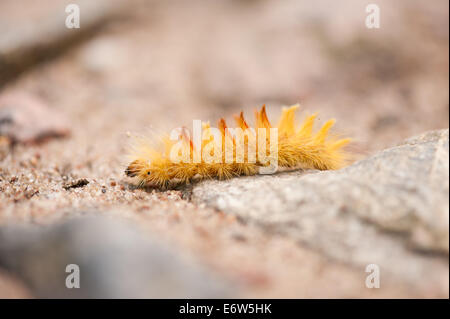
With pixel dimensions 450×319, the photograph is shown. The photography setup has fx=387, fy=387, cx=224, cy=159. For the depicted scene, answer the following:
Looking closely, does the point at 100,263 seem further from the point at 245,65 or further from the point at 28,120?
the point at 245,65

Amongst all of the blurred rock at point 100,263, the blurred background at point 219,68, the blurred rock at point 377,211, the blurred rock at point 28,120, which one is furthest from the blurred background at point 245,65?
the blurred rock at point 100,263

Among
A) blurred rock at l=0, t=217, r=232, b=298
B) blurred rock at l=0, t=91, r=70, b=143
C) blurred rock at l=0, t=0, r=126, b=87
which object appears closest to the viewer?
blurred rock at l=0, t=217, r=232, b=298

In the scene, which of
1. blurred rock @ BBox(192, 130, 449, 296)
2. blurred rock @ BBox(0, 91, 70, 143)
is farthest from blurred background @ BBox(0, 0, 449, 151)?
blurred rock @ BBox(192, 130, 449, 296)

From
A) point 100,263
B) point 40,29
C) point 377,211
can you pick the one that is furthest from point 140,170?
point 40,29

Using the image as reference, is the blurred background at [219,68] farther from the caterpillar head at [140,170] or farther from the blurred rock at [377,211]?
the blurred rock at [377,211]

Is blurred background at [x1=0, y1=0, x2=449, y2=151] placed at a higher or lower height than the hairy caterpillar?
higher

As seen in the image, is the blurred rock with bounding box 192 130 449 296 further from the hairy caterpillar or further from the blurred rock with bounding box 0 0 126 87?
the blurred rock with bounding box 0 0 126 87
